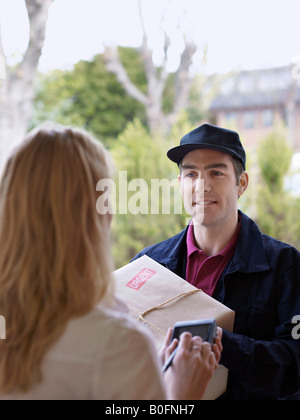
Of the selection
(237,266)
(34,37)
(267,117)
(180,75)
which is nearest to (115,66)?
(180,75)

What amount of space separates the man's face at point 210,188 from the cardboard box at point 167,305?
0.29 meters

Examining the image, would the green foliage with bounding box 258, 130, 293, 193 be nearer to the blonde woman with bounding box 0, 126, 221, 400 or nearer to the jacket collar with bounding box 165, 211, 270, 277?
the jacket collar with bounding box 165, 211, 270, 277

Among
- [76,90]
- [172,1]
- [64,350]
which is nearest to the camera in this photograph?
[64,350]

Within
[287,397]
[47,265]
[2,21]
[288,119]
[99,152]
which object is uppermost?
[2,21]

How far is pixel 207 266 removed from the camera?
4.99 feet

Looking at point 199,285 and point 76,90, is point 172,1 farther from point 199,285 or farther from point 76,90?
point 199,285

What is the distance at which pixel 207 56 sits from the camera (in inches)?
205

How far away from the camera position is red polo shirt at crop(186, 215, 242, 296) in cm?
148

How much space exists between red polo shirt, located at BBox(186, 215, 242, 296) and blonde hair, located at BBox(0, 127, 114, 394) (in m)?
0.76

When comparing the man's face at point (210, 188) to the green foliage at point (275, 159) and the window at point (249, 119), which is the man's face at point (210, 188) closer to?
the green foliage at point (275, 159)

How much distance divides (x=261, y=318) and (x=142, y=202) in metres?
2.76

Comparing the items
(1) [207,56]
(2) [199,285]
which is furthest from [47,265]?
(1) [207,56]

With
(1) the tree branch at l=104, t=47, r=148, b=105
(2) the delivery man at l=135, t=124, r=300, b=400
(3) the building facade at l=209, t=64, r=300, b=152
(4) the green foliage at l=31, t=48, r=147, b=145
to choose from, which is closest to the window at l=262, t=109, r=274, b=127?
(3) the building facade at l=209, t=64, r=300, b=152

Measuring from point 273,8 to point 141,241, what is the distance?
2.66 metres
